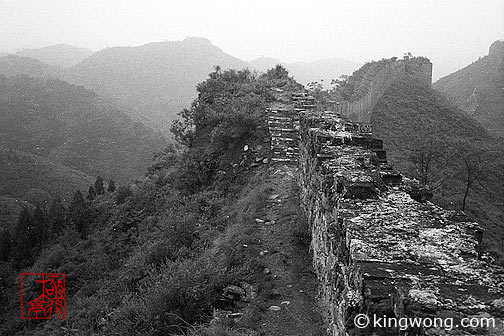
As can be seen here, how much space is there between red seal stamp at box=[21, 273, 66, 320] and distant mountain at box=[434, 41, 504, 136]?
28643 millimetres

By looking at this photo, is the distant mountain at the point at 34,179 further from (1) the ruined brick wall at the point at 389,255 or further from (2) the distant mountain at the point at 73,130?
(1) the ruined brick wall at the point at 389,255

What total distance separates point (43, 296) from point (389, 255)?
12.6m

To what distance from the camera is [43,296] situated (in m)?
12.2

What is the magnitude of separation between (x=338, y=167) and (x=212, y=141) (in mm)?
7640

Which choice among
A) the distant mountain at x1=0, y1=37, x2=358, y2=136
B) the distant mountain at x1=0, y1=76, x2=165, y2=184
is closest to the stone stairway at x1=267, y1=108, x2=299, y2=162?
the distant mountain at x1=0, y1=76, x2=165, y2=184

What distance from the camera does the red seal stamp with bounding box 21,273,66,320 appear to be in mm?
10422

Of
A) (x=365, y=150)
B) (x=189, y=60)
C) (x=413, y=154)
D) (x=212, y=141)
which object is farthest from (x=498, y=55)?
(x=189, y=60)

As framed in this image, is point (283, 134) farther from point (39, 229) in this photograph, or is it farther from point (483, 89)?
point (483, 89)

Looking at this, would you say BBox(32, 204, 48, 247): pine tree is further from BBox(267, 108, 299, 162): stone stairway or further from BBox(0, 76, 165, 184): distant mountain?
BBox(0, 76, 165, 184): distant mountain

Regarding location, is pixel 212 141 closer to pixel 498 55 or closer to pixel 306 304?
pixel 306 304

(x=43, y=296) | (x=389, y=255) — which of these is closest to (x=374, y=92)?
(x=43, y=296)

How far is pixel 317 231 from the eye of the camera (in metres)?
5.40

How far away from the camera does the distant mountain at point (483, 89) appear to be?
33869mm

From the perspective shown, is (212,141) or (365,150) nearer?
(365,150)
